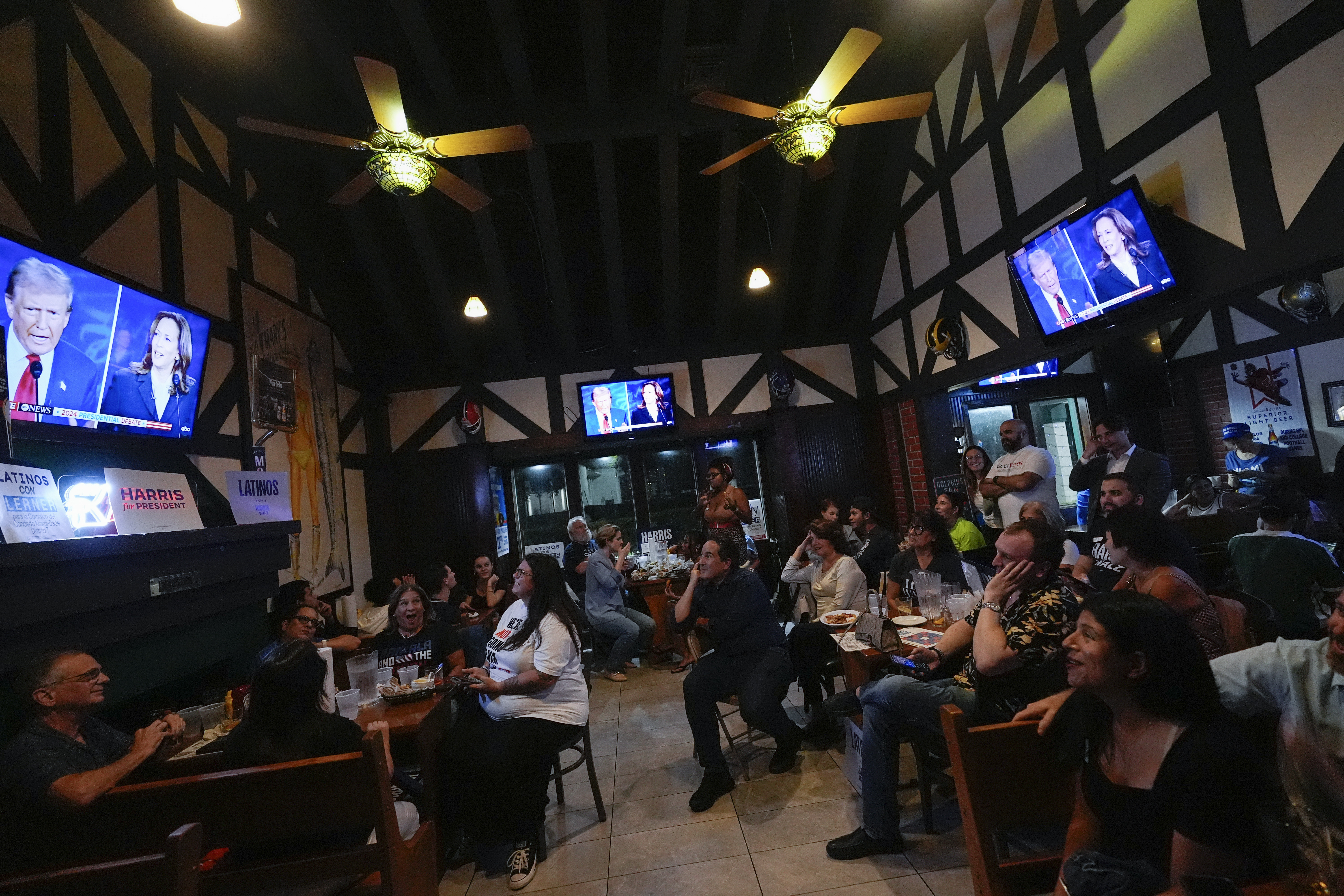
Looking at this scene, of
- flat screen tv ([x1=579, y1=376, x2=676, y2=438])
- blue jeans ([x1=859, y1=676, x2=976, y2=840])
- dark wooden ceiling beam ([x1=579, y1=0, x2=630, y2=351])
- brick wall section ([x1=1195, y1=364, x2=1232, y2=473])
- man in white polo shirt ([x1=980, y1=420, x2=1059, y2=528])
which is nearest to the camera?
blue jeans ([x1=859, y1=676, x2=976, y2=840])

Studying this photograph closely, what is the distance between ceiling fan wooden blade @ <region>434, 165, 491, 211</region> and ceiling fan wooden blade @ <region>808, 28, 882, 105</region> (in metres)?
2.19

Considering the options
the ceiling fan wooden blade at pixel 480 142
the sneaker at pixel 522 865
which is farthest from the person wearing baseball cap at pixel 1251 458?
the ceiling fan wooden blade at pixel 480 142

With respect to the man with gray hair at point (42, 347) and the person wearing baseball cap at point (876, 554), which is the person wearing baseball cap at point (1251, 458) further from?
the man with gray hair at point (42, 347)

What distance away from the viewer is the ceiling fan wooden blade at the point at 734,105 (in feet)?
11.3

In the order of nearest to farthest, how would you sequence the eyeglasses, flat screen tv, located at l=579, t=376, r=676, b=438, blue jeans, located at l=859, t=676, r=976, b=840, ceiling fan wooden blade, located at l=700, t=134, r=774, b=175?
1. the eyeglasses
2. blue jeans, located at l=859, t=676, r=976, b=840
3. ceiling fan wooden blade, located at l=700, t=134, r=774, b=175
4. flat screen tv, located at l=579, t=376, r=676, b=438

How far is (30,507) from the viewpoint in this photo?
8.46 ft

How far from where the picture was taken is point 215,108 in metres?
4.75

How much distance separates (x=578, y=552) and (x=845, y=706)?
14.0ft

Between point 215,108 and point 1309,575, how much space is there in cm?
764

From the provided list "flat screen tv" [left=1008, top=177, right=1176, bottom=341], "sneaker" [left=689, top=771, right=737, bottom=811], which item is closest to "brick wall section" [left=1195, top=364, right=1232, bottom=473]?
"flat screen tv" [left=1008, top=177, right=1176, bottom=341]

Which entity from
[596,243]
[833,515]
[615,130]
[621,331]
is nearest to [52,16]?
[615,130]

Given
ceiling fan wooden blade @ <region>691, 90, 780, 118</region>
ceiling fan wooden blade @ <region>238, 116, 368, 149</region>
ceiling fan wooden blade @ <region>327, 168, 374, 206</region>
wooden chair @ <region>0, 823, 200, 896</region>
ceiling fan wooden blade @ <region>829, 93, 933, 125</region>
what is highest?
ceiling fan wooden blade @ <region>327, 168, 374, 206</region>

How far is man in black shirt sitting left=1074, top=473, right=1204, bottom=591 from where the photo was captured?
8.43 ft

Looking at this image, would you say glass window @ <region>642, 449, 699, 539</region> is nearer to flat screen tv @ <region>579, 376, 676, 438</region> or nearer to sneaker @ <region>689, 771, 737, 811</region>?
flat screen tv @ <region>579, 376, 676, 438</region>
